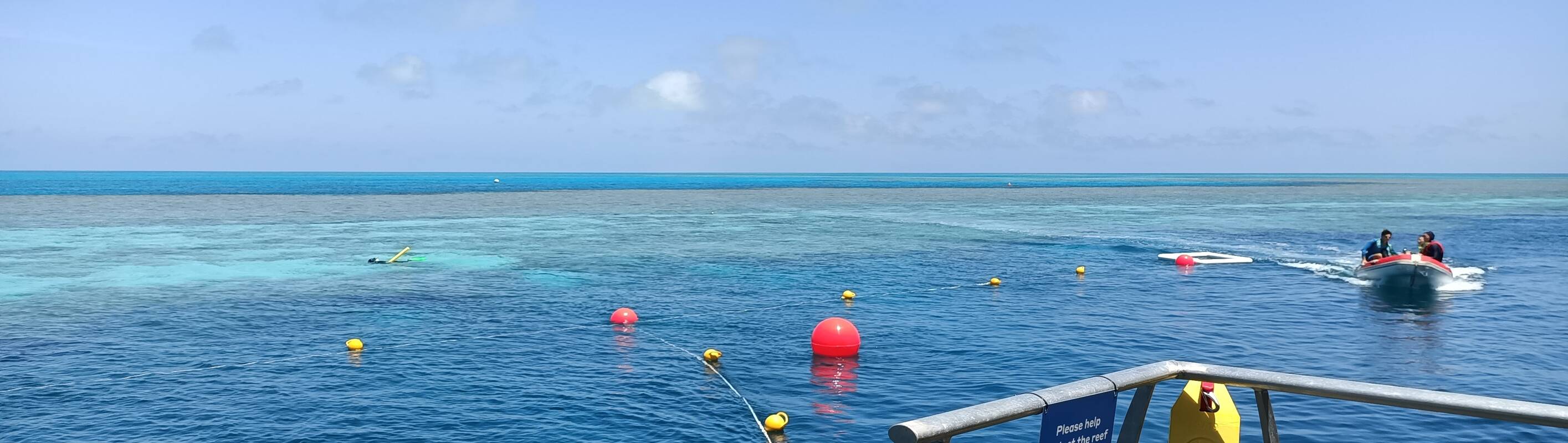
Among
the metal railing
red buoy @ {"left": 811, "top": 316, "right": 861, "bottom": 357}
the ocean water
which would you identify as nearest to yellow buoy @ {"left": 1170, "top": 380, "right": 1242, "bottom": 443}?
the metal railing

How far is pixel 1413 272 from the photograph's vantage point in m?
34.3

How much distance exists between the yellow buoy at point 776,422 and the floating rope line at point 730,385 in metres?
0.08

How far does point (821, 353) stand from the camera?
77.2ft

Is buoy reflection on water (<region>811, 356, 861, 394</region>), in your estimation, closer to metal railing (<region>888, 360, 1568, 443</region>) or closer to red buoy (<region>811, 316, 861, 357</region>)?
red buoy (<region>811, 316, 861, 357</region>)

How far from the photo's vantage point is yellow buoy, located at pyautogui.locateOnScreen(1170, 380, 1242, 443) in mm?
6527

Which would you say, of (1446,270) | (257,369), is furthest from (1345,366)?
(257,369)

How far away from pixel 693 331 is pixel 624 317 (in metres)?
2.03

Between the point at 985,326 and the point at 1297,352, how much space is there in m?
7.37

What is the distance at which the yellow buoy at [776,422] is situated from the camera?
17.5m

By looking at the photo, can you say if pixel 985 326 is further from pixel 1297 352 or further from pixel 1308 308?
pixel 1308 308

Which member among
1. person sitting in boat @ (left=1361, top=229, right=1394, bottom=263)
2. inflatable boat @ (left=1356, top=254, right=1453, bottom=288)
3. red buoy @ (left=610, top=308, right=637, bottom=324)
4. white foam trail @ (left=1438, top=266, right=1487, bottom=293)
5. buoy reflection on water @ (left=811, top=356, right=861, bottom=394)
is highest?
person sitting in boat @ (left=1361, top=229, right=1394, bottom=263)

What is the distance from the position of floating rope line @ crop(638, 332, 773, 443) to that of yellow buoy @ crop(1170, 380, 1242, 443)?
11.0m

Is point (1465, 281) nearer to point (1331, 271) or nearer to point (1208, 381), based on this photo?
point (1331, 271)

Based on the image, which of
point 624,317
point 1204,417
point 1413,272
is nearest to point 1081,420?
point 1204,417
